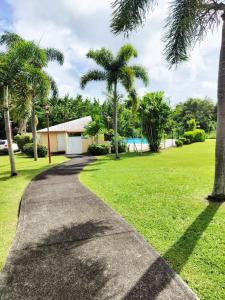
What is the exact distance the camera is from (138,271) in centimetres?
383

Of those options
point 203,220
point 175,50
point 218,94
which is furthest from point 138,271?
point 175,50

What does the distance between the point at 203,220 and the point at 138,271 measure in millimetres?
2758

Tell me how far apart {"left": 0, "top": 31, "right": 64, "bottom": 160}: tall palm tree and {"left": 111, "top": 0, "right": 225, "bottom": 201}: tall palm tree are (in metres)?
5.69

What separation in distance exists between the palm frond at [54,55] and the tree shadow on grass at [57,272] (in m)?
18.3

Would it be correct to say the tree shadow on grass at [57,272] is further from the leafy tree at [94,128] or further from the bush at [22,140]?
the bush at [22,140]

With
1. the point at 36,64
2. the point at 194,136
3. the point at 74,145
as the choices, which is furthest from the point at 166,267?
the point at 194,136

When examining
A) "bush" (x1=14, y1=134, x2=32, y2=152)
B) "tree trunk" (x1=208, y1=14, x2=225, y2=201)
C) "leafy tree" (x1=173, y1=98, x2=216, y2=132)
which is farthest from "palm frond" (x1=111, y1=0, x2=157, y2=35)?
"leafy tree" (x1=173, y1=98, x2=216, y2=132)

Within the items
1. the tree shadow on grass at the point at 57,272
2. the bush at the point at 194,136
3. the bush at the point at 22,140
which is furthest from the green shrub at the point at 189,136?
the tree shadow on grass at the point at 57,272

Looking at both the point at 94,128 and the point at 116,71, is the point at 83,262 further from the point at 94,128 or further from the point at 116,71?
the point at 94,128

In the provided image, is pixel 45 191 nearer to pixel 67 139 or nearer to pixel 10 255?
pixel 10 255

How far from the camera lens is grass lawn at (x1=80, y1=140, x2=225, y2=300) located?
388 centimetres

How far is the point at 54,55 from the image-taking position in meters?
20.4

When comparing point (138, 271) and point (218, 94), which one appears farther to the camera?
point (218, 94)

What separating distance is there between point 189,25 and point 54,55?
1517cm
